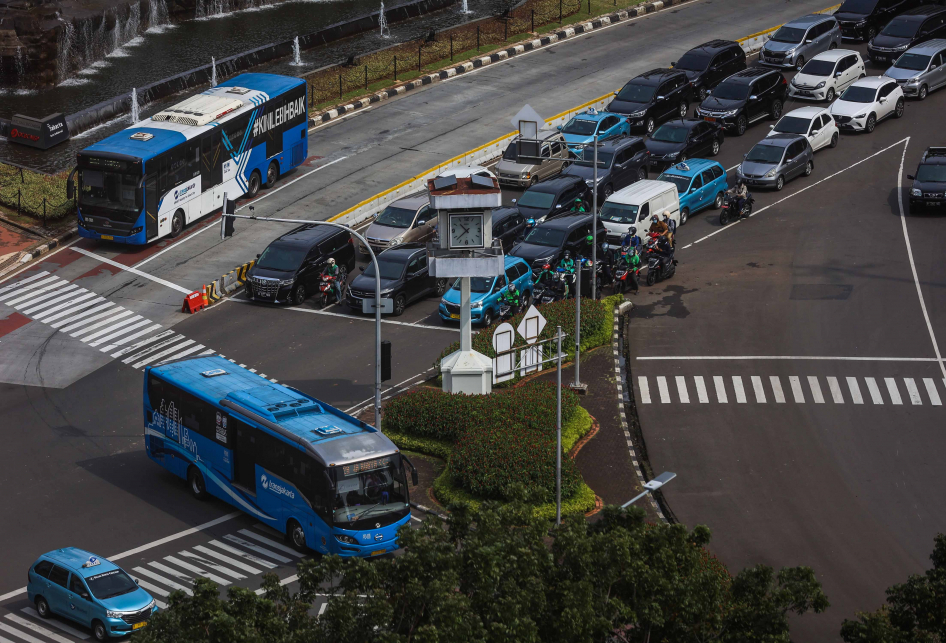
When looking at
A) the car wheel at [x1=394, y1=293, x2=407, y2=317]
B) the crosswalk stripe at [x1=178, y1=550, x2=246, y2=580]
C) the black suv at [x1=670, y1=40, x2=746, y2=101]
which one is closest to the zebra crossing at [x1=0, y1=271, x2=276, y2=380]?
the car wheel at [x1=394, y1=293, x2=407, y2=317]

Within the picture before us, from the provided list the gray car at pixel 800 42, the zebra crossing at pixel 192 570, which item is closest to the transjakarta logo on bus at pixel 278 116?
the zebra crossing at pixel 192 570

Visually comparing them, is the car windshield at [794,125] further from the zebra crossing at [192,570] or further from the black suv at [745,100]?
the zebra crossing at [192,570]

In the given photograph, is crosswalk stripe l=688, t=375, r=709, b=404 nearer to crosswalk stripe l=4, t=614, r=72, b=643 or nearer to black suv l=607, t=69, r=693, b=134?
crosswalk stripe l=4, t=614, r=72, b=643

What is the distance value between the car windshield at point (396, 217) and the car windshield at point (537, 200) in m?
4.15

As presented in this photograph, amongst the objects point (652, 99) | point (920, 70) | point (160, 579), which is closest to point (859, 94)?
point (920, 70)

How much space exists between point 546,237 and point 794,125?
14.5 meters

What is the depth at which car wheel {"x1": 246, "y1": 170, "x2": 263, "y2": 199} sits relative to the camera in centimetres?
4766

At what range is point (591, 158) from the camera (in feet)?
153

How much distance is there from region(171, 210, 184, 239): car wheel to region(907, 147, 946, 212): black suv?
27048mm

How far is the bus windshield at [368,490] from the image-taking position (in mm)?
26156

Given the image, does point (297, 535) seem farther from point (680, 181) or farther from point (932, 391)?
point (680, 181)

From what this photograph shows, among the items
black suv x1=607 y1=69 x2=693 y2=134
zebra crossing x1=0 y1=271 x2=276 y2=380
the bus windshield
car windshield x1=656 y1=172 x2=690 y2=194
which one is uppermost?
black suv x1=607 y1=69 x2=693 y2=134

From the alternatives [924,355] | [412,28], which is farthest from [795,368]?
[412,28]

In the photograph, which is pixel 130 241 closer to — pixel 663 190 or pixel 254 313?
pixel 254 313
